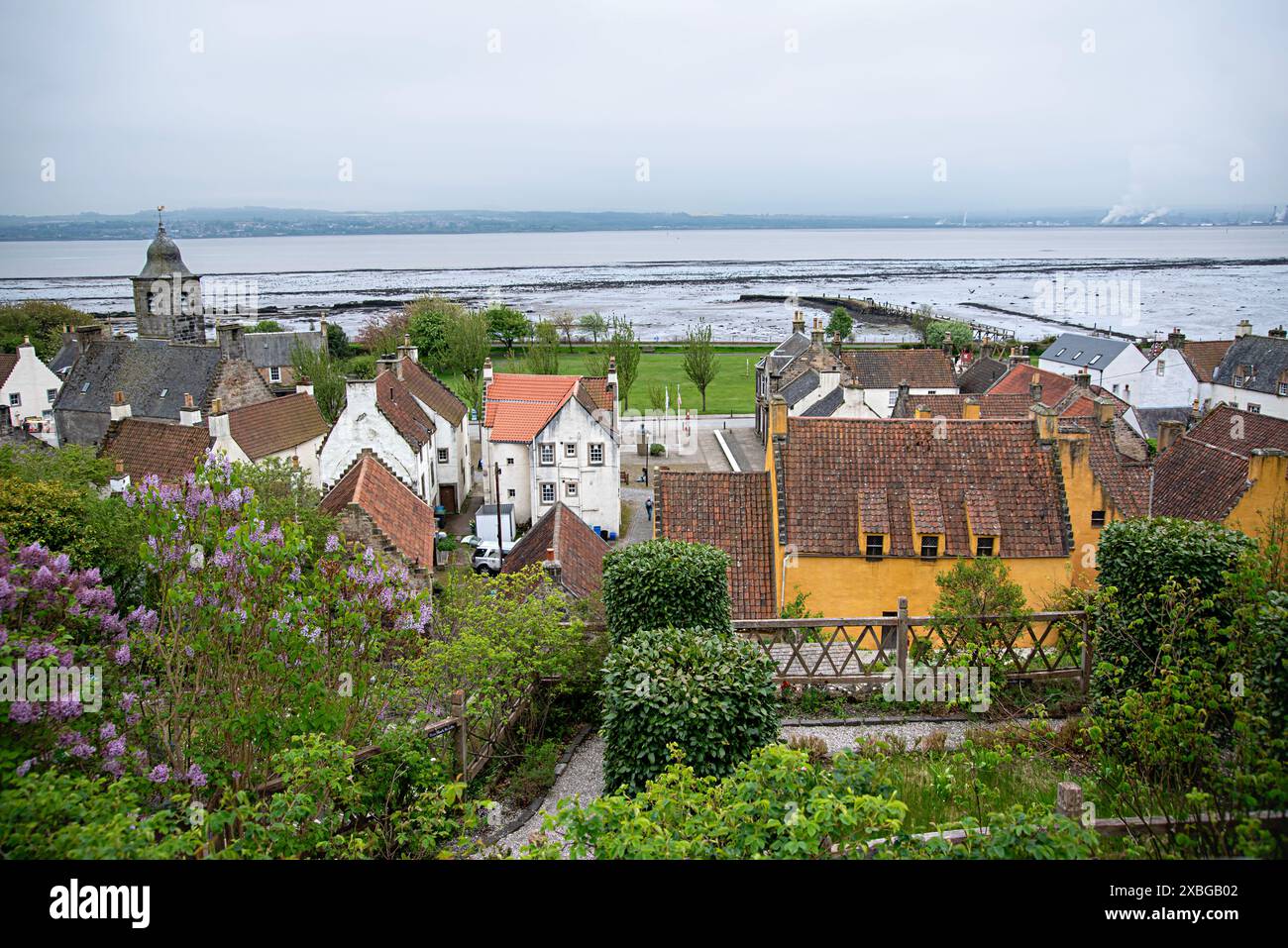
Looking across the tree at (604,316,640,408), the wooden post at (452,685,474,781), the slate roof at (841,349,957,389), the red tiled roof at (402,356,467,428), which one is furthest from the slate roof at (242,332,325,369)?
the wooden post at (452,685,474,781)

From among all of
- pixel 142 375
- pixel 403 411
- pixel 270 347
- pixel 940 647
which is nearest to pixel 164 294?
pixel 270 347

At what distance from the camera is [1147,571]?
1473 cm

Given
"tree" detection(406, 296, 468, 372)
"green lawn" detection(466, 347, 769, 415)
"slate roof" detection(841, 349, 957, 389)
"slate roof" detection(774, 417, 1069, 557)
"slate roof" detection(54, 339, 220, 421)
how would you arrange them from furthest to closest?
"tree" detection(406, 296, 468, 372)
"green lawn" detection(466, 347, 769, 415)
"slate roof" detection(841, 349, 957, 389)
"slate roof" detection(54, 339, 220, 421)
"slate roof" detection(774, 417, 1069, 557)

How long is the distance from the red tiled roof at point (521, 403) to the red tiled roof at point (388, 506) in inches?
Result: 449

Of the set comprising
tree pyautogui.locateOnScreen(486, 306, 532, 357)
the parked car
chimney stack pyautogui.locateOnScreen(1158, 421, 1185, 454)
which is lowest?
the parked car

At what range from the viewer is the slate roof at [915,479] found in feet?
76.2

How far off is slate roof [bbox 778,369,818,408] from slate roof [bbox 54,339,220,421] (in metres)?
31.9

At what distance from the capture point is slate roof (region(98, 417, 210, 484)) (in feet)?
120

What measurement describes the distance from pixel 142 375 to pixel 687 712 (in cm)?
5080

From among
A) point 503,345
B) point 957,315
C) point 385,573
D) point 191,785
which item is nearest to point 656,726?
point 385,573

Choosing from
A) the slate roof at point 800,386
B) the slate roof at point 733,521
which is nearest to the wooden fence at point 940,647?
the slate roof at point 733,521

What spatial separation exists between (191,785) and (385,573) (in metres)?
3.43

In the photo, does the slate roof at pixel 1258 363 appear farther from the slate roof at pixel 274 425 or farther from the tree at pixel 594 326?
the tree at pixel 594 326

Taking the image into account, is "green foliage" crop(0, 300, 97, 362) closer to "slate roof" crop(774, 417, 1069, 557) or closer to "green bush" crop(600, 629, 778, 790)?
"slate roof" crop(774, 417, 1069, 557)
